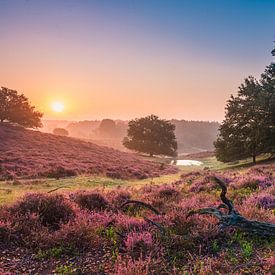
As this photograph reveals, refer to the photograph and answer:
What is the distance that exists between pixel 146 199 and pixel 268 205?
4155 mm

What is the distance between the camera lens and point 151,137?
88.5 metres

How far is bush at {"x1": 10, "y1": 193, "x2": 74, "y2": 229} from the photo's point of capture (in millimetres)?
8062

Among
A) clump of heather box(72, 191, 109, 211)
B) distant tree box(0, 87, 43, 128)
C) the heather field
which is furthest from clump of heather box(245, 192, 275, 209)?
distant tree box(0, 87, 43, 128)

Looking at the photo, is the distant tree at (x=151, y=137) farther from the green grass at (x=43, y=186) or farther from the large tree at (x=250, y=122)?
the green grass at (x=43, y=186)

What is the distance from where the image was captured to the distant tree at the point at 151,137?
87812 millimetres

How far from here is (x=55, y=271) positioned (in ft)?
17.4

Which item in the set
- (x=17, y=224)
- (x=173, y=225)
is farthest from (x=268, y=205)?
(x=17, y=224)

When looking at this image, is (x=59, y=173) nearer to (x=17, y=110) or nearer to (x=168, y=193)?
(x=168, y=193)

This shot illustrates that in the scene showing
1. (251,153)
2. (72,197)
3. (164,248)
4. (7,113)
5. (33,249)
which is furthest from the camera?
(7,113)

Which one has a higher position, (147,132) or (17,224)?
(147,132)

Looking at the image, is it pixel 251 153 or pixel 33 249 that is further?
A: pixel 251 153

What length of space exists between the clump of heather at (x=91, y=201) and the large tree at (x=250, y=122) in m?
33.0

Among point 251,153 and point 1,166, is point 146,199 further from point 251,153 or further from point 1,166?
point 251,153

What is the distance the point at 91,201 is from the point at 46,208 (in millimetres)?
2068
